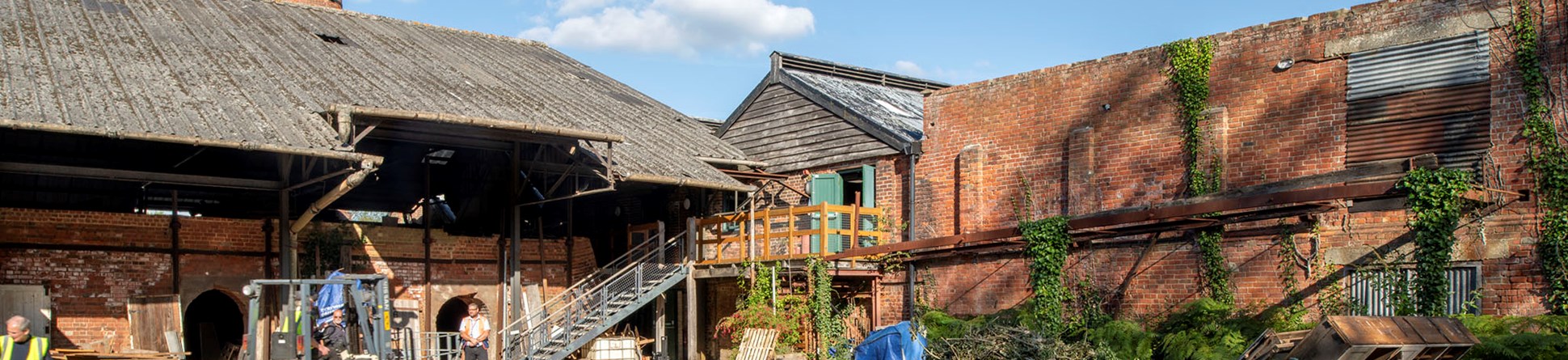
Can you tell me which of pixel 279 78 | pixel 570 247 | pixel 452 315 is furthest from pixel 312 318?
pixel 452 315

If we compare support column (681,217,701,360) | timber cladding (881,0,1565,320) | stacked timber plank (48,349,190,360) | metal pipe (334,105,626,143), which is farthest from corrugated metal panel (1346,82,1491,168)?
stacked timber plank (48,349,190,360)

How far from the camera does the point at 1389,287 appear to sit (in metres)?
A: 15.9

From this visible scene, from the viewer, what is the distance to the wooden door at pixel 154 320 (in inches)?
753

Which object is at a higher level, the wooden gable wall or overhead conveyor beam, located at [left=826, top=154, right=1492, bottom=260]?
the wooden gable wall

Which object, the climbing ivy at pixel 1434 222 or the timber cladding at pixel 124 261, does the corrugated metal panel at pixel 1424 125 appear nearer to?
the climbing ivy at pixel 1434 222

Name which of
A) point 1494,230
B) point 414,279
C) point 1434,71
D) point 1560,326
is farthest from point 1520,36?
point 414,279

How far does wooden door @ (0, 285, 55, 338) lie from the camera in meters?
18.1

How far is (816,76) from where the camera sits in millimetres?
26062

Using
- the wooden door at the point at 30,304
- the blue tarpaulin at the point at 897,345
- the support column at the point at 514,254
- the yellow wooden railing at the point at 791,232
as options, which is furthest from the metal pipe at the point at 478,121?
the wooden door at the point at 30,304

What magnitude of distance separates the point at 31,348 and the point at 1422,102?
47.9 ft

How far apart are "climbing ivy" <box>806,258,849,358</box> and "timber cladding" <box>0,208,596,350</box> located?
6.16m

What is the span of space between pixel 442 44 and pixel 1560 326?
18.9 metres

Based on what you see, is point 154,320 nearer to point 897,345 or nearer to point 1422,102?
point 897,345

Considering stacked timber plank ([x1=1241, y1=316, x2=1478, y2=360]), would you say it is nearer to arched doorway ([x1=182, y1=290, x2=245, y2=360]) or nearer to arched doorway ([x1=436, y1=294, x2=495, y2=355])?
arched doorway ([x1=182, y1=290, x2=245, y2=360])
